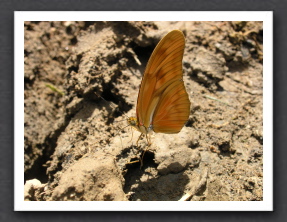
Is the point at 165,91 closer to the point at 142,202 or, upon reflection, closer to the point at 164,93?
the point at 164,93

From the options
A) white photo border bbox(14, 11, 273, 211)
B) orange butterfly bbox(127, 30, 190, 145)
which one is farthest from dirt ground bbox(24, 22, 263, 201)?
orange butterfly bbox(127, 30, 190, 145)

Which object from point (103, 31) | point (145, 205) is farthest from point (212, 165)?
point (103, 31)

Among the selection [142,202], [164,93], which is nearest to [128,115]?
[164,93]

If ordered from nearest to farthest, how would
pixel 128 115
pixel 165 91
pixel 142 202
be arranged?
pixel 142 202 < pixel 165 91 < pixel 128 115

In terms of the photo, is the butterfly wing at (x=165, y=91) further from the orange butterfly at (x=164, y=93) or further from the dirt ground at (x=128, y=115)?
the dirt ground at (x=128, y=115)

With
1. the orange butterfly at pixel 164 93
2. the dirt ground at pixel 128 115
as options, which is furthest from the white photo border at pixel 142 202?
the orange butterfly at pixel 164 93
